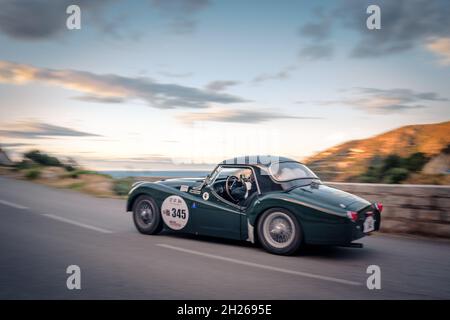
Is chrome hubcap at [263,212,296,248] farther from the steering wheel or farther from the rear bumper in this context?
the steering wheel

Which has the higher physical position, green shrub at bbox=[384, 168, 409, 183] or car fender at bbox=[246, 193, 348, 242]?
green shrub at bbox=[384, 168, 409, 183]

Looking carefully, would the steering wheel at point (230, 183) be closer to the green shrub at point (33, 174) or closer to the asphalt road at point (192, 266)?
the asphalt road at point (192, 266)

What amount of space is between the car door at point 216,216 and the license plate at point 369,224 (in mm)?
1930

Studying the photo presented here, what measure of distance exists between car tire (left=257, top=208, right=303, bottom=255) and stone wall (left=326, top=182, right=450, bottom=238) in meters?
3.53

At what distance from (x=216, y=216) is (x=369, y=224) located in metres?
2.42

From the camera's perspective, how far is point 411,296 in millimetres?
5188

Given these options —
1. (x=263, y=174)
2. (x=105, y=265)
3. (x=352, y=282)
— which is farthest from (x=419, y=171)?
(x=105, y=265)

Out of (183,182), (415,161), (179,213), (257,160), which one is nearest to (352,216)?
(257,160)

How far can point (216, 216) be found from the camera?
305 inches

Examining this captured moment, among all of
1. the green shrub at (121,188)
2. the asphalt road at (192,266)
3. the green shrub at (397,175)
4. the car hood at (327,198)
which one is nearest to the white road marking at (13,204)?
the asphalt road at (192,266)

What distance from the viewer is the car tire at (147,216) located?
8570 millimetres

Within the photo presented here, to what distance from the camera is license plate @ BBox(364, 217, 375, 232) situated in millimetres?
7070

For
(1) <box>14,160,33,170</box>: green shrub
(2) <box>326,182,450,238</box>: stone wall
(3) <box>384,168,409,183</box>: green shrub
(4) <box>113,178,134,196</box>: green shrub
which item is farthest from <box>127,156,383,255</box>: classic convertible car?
(1) <box>14,160,33,170</box>: green shrub
